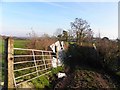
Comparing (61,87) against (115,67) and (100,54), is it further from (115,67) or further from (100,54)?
(100,54)

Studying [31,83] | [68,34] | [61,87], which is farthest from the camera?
[68,34]

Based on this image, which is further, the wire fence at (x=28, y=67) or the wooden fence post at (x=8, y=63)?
the wire fence at (x=28, y=67)

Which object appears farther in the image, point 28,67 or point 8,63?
point 28,67

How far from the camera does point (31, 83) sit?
8.65m

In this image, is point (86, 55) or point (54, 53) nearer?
point (54, 53)

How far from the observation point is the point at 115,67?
14.9 m

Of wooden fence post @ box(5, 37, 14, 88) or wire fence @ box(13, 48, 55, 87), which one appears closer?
wooden fence post @ box(5, 37, 14, 88)

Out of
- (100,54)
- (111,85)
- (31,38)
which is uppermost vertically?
(31,38)

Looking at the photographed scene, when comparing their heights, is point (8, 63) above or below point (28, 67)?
above

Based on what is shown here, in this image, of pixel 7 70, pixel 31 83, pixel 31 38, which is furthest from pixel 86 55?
pixel 7 70

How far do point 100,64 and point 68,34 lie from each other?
1319cm

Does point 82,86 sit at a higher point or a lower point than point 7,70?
lower

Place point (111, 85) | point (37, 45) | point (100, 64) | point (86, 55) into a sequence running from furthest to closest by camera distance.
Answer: point (86, 55) → point (100, 64) → point (37, 45) → point (111, 85)

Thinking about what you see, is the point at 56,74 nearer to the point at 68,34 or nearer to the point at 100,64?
the point at 100,64
